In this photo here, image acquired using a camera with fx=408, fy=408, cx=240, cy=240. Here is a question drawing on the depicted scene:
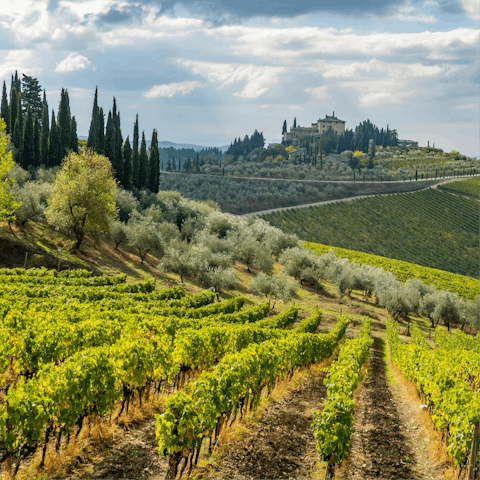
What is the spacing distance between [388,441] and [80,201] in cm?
3239

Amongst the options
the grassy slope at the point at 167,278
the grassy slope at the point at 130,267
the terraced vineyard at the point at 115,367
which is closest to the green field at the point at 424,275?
the grassy slope at the point at 167,278

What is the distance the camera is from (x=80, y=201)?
120 feet

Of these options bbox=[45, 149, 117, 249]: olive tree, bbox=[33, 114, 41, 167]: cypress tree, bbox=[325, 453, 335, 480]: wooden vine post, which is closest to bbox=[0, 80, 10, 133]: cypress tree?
bbox=[33, 114, 41, 167]: cypress tree

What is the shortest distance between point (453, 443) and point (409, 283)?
34721 millimetres

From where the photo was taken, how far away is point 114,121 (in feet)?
227

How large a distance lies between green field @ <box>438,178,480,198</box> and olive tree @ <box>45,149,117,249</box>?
365 ft

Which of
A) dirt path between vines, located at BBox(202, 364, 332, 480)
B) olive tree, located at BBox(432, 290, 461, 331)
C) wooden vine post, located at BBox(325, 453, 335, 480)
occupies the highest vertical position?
wooden vine post, located at BBox(325, 453, 335, 480)

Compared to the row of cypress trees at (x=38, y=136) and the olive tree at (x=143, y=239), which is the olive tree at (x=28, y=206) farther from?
the row of cypress trees at (x=38, y=136)

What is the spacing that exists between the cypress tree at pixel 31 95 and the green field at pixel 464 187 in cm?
10991

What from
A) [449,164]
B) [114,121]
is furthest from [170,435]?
[449,164]

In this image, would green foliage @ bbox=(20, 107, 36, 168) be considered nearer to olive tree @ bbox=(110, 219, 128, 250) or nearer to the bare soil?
olive tree @ bbox=(110, 219, 128, 250)

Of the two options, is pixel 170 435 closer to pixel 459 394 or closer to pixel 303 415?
pixel 303 415

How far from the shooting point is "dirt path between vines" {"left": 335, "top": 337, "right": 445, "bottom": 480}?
32.6 feet

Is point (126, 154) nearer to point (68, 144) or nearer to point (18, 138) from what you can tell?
point (68, 144)
